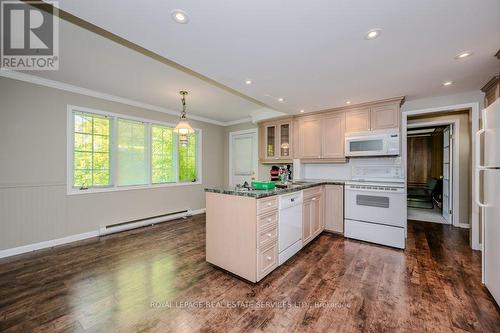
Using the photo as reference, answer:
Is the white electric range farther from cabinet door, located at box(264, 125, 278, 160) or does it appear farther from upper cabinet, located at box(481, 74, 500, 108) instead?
cabinet door, located at box(264, 125, 278, 160)

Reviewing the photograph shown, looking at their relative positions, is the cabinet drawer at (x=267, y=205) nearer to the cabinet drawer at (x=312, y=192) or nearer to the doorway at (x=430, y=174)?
the cabinet drawer at (x=312, y=192)

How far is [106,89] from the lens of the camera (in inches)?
138

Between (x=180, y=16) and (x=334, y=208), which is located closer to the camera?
(x=180, y=16)

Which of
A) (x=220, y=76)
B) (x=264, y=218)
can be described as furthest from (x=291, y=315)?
(x=220, y=76)

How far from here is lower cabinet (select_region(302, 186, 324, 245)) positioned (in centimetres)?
311

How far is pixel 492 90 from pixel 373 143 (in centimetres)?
158

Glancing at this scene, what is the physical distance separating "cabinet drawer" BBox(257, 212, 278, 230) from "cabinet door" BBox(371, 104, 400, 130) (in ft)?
8.44

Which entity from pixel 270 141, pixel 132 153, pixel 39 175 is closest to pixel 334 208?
pixel 270 141

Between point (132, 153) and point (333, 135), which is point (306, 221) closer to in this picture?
point (333, 135)

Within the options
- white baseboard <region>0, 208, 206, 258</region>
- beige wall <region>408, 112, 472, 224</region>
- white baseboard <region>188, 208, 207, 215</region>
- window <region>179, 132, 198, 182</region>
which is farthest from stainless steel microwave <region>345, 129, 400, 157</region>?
white baseboard <region>0, 208, 206, 258</region>

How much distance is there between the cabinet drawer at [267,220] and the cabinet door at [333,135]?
2220mm

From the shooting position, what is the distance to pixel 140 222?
13.6 ft

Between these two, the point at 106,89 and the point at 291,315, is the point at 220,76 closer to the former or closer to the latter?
the point at 106,89

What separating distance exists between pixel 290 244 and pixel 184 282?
4.60 ft
